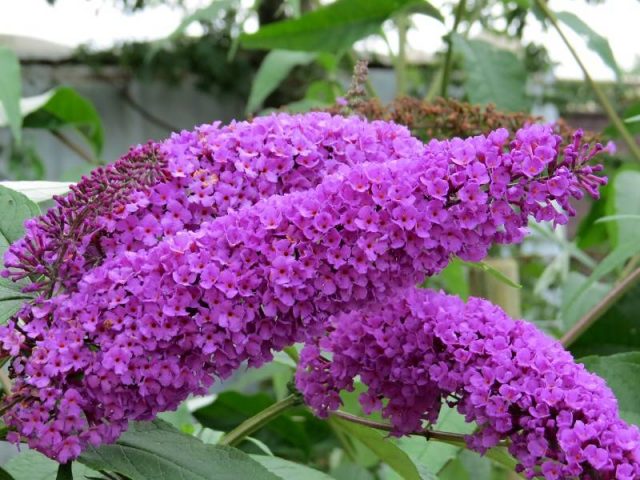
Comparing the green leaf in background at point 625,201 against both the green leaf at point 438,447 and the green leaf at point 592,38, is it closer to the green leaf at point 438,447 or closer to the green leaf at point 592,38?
the green leaf at point 592,38

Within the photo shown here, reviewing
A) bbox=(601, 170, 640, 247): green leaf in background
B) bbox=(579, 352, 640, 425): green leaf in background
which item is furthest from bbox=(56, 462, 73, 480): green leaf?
bbox=(601, 170, 640, 247): green leaf in background

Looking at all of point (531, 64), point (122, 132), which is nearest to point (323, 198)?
point (531, 64)

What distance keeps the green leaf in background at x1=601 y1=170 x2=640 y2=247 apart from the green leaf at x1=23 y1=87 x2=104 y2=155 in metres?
0.71

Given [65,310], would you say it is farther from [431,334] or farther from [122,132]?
[122,132]

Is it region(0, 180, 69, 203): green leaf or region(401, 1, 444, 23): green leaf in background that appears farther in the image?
region(401, 1, 444, 23): green leaf in background

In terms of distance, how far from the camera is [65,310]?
23.2 inches

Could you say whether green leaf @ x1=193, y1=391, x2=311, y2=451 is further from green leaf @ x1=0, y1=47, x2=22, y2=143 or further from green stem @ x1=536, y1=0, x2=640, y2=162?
green stem @ x1=536, y1=0, x2=640, y2=162

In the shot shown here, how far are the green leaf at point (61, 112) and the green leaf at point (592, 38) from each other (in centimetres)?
65

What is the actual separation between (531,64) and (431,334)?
3.67 metres

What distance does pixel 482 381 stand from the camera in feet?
2.07

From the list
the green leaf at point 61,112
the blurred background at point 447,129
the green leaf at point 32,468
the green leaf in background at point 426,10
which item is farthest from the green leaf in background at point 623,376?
the green leaf at point 61,112

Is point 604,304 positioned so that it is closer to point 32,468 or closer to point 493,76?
point 493,76

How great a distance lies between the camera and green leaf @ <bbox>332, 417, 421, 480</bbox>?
72 centimetres

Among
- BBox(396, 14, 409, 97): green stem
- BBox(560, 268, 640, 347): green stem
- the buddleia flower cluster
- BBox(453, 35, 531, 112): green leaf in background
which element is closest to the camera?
the buddleia flower cluster
